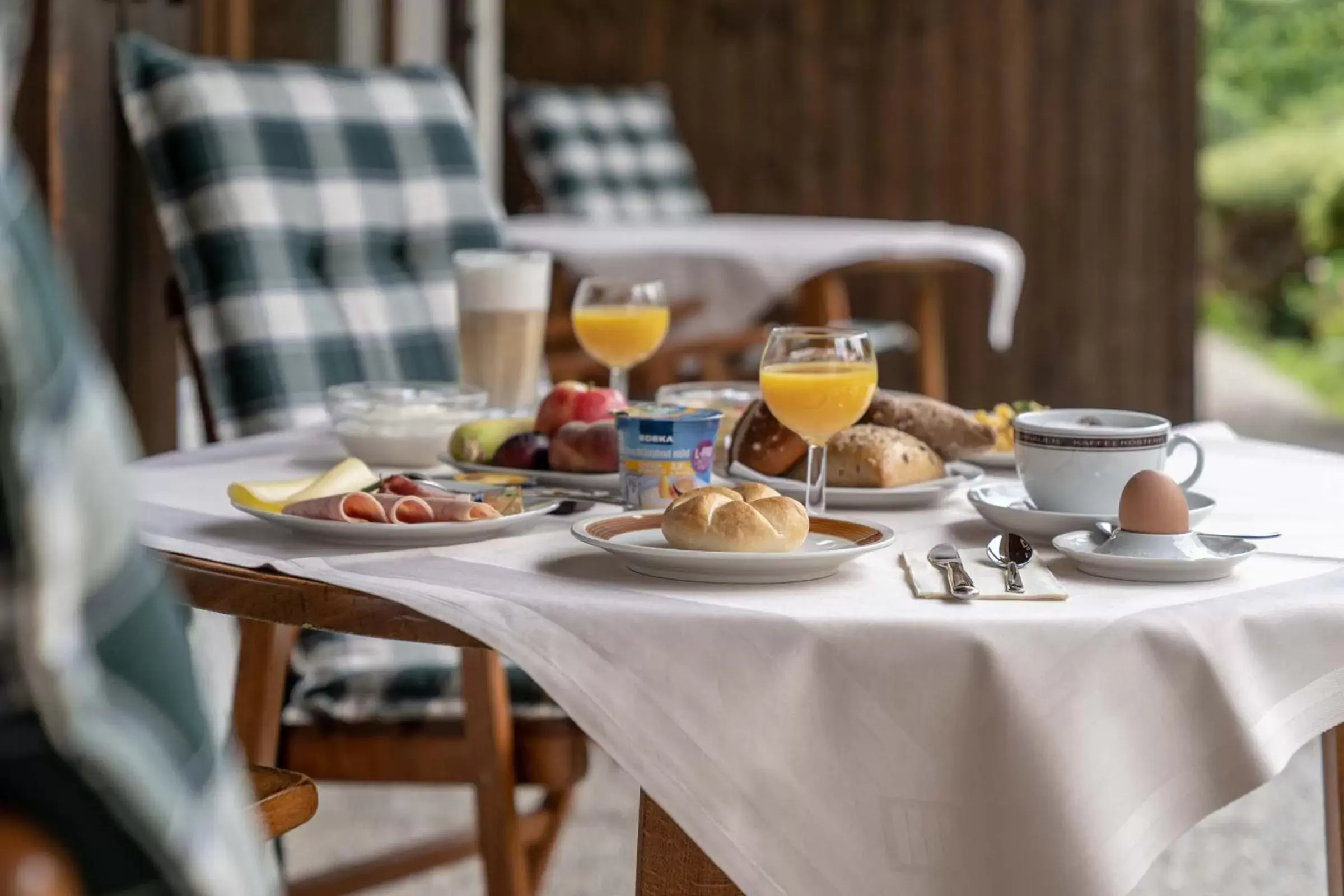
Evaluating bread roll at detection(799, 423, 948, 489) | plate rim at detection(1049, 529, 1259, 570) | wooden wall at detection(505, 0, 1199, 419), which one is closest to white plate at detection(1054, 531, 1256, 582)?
plate rim at detection(1049, 529, 1259, 570)

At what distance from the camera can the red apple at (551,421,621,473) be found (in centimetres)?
126

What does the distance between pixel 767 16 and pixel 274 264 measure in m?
3.54

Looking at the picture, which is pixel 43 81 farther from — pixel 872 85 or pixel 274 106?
pixel 872 85

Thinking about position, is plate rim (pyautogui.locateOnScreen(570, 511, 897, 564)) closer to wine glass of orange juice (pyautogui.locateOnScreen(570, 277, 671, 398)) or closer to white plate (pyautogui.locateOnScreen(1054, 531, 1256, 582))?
white plate (pyautogui.locateOnScreen(1054, 531, 1256, 582))

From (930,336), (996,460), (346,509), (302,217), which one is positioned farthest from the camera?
(930,336)

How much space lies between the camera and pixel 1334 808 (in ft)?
4.31

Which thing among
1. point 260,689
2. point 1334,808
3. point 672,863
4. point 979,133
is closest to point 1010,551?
point 672,863

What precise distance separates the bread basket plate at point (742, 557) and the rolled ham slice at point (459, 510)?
0.07 m

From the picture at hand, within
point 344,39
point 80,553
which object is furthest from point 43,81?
point 344,39

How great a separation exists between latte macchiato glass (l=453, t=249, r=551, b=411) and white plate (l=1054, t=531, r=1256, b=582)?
2.58 ft

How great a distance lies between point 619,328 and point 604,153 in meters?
3.05

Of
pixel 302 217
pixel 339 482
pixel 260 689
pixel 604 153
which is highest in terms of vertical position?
pixel 604 153

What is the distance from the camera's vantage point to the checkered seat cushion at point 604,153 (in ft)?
14.6

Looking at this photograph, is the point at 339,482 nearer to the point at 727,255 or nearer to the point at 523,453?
the point at 523,453
